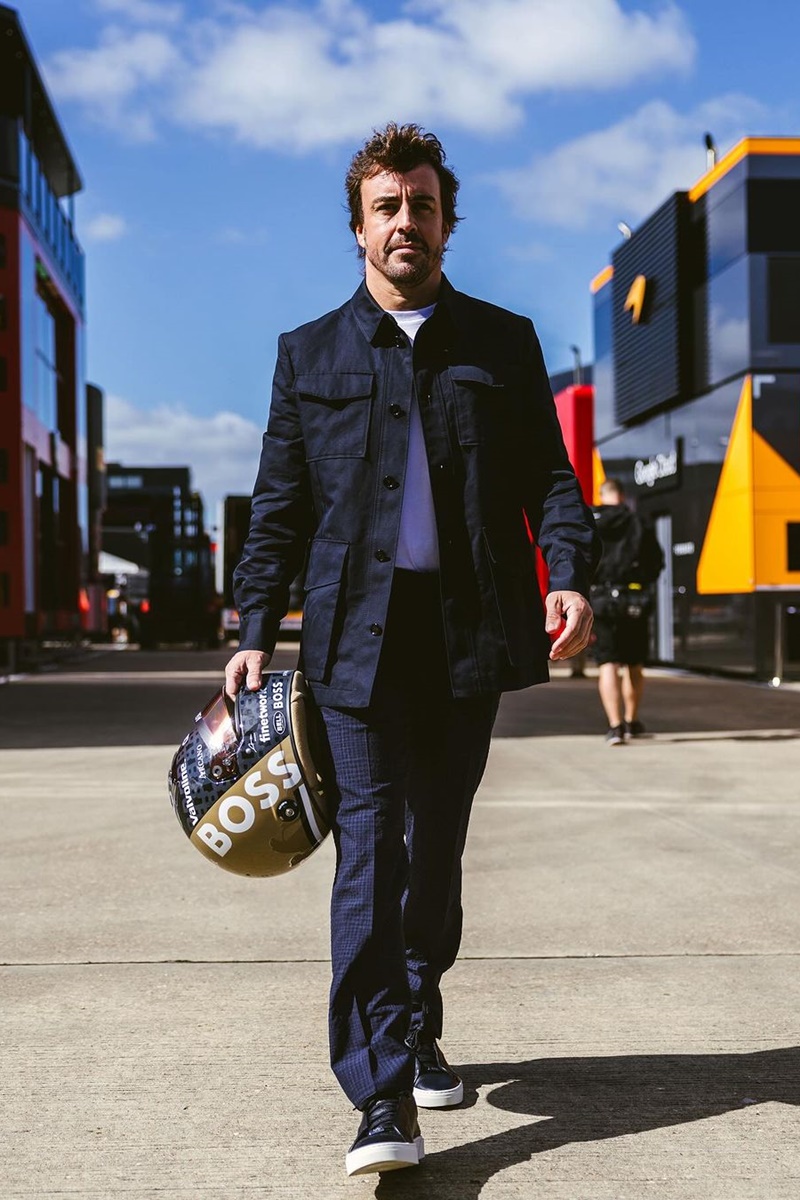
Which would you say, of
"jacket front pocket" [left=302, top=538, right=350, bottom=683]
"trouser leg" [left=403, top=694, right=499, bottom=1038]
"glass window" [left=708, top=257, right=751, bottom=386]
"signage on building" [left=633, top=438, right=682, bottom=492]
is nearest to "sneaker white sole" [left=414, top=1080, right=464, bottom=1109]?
"trouser leg" [left=403, top=694, right=499, bottom=1038]

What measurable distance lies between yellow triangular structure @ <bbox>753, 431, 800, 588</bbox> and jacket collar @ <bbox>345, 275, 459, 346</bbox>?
16.0 metres

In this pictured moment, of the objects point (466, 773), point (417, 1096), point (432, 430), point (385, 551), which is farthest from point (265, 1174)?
point (432, 430)

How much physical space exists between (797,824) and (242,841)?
465cm

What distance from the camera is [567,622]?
122 inches

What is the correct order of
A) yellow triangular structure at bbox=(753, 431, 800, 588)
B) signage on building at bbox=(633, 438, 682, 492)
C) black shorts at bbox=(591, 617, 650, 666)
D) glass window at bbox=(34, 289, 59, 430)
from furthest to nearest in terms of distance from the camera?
1. glass window at bbox=(34, 289, 59, 430)
2. signage on building at bbox=(633, 438, 682, 492)
3. yellow triangular structure at bbox=(753, 431, 800, 588)
4. black shorts at bbox=(591, 617, 650, 666)

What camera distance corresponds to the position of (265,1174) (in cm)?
288

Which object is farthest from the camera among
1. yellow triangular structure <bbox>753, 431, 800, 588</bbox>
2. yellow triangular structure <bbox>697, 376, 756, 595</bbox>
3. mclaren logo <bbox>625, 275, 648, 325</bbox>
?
mclaren logo <bbox>625, 275, 648, 325</bbox>

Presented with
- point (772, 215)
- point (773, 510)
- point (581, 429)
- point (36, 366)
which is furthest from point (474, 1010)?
point (36, 366)

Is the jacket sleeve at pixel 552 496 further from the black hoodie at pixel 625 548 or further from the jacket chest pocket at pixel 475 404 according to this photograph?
the black hoodie at pixel 625 548

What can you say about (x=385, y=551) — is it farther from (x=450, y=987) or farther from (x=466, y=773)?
(x=450, y=987)

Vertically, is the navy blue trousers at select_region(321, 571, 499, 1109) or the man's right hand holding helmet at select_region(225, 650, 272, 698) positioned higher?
the man's right hand holding helmet at select_region(225, 650, 272, 698)

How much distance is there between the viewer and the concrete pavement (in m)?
2.94

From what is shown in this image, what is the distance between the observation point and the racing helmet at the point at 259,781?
3006 millimetres

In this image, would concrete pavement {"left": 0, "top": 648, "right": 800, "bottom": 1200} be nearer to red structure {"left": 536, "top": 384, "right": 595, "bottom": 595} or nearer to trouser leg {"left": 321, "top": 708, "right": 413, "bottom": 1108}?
trouser leg {"left": 321, "top": 708, "right": 413, "bottom": 1108}
